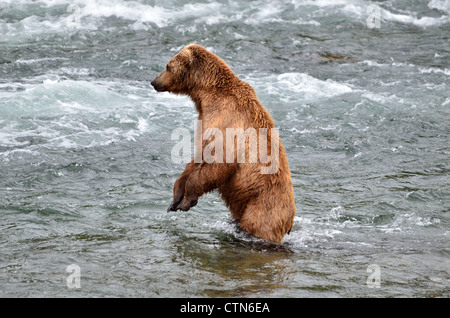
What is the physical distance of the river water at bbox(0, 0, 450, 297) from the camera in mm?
5156

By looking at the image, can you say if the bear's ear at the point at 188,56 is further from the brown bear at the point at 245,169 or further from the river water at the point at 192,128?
the river water at the point at 192,128

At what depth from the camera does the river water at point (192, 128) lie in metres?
5.16

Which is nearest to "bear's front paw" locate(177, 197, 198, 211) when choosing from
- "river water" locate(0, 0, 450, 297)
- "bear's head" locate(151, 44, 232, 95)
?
"river water" locate(0, 0, 450, 297)

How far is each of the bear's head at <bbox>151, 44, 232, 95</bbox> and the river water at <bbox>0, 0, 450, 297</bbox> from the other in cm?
137

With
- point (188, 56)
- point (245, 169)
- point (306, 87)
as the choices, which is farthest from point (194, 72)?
point (306, 87)

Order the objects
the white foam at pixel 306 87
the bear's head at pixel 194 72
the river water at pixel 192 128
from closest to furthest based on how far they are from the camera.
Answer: the river water at pixel 192 128, the bear's head at pixel 194 72, the white foam at pixel 306 87

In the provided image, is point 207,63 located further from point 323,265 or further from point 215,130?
point 323,265

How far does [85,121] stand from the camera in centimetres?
981

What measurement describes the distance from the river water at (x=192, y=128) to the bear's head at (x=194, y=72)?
1371 millimetres

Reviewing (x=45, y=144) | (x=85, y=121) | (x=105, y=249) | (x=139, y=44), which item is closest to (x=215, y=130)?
(x=105, y=249)

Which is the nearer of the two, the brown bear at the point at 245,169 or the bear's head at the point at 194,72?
the brown bear at the point at 245,169

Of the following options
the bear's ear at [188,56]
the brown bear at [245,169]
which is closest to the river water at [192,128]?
the brown bear at [245,169]
